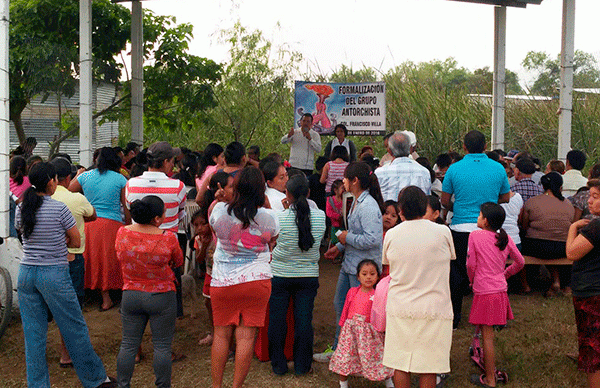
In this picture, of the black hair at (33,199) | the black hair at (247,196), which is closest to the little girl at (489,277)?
the black hair at (247,196)

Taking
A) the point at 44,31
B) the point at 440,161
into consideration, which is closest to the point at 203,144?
the point at 44,31

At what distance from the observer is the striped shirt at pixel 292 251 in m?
5.15

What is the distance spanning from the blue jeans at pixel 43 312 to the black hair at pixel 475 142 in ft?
11.4

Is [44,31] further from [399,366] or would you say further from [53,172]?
[399,366]

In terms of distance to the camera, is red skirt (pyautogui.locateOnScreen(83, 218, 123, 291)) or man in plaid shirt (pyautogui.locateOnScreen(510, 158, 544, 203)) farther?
man in plaid shirt (pyautogui.locateOnScreen(510, 158, 544, 203))

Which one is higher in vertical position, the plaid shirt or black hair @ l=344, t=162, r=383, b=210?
black hair @ l=344, t=162, r=383, b=210

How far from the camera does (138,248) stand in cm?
450

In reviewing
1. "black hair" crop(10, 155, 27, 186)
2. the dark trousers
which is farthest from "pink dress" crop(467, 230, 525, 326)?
"black hair" crop(10, 155, 27, 186)

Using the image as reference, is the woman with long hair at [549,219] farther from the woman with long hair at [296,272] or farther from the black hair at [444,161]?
the woman with long hair at [296,272]

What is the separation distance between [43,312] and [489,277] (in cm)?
327

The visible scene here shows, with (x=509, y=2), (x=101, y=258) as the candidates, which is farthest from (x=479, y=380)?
(x=509, y=2)

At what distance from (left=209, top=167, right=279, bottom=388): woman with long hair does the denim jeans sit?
32 centimetres

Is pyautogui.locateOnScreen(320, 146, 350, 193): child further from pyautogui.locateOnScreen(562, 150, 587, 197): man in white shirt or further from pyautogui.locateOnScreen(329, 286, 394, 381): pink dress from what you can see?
pyautogui.locateOnScreen(329, 286, 394, 381): pink dress

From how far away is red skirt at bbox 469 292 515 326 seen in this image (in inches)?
202
